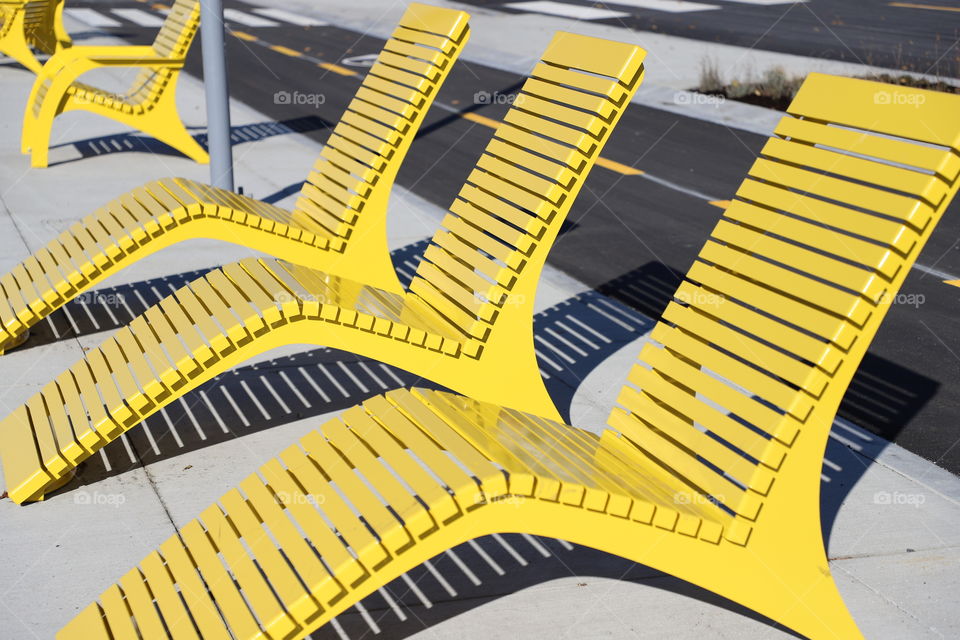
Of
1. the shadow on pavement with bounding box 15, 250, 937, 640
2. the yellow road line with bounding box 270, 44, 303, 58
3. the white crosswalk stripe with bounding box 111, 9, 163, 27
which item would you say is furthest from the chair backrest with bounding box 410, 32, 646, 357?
the white crosswalk stripe with bounding box 111, 9, 163, 27

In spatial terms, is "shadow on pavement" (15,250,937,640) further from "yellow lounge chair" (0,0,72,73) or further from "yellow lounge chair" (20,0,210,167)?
"yellow lounge chair" (0,0,72,73)

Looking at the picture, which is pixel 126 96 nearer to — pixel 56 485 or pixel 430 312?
pixel 430 312

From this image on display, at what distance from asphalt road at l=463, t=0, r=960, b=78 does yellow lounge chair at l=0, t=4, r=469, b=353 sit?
11.9 meters

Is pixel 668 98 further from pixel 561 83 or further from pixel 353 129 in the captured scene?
pixel 561 83

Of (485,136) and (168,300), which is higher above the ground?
(485,136)

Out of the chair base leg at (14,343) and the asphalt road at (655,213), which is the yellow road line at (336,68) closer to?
the asphalt road at (655,213)

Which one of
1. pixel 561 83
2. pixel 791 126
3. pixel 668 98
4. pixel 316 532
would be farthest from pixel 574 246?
pixel 668 98

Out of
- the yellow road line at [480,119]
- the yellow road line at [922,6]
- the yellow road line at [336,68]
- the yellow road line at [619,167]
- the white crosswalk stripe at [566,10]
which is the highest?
the yellow road line at [922,6]

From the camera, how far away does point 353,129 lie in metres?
6.37

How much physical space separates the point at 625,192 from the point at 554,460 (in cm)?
687

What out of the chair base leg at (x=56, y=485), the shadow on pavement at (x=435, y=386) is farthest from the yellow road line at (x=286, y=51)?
the chair base leg at (x=56, y=485)

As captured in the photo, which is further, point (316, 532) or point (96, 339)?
point (96, 339)

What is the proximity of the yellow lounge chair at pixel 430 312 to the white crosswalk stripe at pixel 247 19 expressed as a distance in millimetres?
18477

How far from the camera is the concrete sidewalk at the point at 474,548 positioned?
3.77m
